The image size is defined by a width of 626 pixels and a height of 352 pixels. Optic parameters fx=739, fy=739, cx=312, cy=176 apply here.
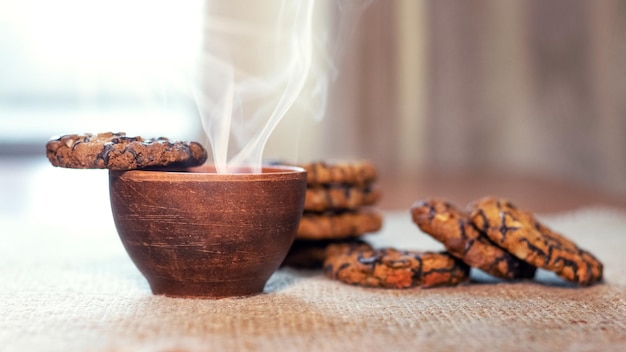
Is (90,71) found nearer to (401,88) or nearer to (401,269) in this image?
(401,88)

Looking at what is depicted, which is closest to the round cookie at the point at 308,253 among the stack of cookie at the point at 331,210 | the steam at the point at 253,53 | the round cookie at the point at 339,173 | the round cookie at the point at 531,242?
the stack of cookie at the point at 331,210

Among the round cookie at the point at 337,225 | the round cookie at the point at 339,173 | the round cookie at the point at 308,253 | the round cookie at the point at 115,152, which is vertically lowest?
the round cookie at the point at 308,253

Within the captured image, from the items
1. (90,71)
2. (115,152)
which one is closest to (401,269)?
(115,152)

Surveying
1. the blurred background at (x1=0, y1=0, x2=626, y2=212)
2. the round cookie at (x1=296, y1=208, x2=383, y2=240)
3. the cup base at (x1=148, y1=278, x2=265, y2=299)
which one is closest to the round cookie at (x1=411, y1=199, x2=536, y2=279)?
the round cookie at (x1=296, y1=208, x2=383, y2=240)

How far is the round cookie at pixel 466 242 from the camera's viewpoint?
1.13 metres

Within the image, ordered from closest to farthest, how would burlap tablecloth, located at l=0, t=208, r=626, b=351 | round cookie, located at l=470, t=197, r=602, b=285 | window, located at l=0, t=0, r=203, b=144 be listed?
1. burlap tablecloth, located at l=0, t=208, r=626, b=351
2. round cookie, located at l=470, t=197, r=602, b=285
3. window, located at l=0, t=0, r=203, b=144

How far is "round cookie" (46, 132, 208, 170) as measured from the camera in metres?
0.96

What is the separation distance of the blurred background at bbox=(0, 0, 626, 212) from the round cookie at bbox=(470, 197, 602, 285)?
165 centimetres

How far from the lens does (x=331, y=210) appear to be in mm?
1324

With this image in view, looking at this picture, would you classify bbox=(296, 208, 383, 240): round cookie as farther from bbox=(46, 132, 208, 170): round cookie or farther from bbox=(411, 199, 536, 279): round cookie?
bbox=(46, 132, 208, 170): round cookie

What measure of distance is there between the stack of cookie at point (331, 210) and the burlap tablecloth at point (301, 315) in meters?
0.06

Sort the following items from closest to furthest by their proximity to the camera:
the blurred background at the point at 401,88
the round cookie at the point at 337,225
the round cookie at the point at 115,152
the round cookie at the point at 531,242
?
the round cookie at the point at 115,152 → the round cookie at the point at 531,242 → the round cookie at the point at 337,225 → the blurred background at the point at 401,88

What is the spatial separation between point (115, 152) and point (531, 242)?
2.03ft

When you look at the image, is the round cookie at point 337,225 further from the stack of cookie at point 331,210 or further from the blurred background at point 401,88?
the blurred background at point 401,88
